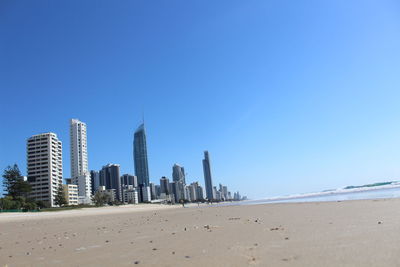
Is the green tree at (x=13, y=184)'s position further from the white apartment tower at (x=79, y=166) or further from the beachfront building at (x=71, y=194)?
the white apartment tower at (x=79, y=166)

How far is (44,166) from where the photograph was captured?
484 ft

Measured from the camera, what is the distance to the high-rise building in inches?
5610

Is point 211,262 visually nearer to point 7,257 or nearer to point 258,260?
point 258,260

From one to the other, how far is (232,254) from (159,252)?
1.42m

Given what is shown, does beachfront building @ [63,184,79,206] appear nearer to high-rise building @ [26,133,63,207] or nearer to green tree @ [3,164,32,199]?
high-rise building @ [26,133,63,207]

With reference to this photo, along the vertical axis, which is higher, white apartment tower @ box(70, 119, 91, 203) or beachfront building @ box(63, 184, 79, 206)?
white apartment tower @ box(70, 119, 91, 203)

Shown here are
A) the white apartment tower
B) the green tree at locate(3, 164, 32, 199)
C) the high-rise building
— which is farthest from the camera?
the white apartment tower

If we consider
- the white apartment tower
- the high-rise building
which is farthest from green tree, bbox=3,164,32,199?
the white apartment tower

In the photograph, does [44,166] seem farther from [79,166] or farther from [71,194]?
[79,166]

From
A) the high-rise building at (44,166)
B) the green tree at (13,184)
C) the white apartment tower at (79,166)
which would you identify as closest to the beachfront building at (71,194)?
the high-rise building at (44,166)

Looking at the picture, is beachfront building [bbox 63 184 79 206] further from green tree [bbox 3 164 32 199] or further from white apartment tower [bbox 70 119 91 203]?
green tree [bbox 3 164 32 199]

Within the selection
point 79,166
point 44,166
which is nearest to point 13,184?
point 44,166

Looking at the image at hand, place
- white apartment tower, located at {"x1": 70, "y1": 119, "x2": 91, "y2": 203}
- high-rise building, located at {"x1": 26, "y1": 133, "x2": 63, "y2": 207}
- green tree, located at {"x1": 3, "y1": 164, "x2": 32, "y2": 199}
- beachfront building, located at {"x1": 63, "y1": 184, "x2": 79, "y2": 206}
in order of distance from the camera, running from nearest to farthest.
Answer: green tree, located at {"x1": 3, "y1": 164, "x2": 32, "y2": 199} < high-rise building, located at {"x1": 26, "y1": 133, "x2": 63, "y2": 207} < beachfront building, located at {"x1": 63, "y1": 184, "x2": 79, "y2": 206} < white apartment tower, located at {"x1": 70, "y1": 119, "x2": 91, "y2": 203}

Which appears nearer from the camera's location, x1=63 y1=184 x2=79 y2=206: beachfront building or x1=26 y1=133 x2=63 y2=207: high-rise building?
x1=26 y1=133 x2=63 y2=207: high-rise building
